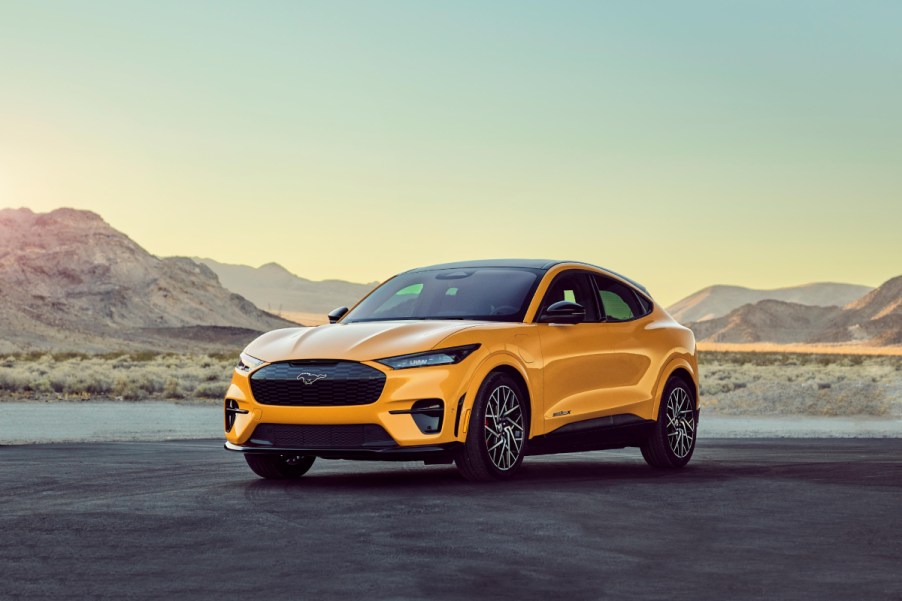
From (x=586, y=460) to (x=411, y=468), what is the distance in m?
2.58

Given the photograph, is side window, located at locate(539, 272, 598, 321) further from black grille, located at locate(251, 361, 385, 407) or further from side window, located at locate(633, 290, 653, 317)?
black grille, located at locate(251, 361, 385, 407)

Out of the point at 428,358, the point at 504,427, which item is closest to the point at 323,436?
the point at 428,358

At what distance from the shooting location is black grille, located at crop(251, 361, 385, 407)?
11953 mm

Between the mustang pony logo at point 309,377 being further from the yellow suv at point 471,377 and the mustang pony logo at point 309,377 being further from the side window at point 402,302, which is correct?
the side window at point 402,302

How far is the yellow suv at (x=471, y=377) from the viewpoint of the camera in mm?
11945

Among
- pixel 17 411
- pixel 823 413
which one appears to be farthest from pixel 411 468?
pixel 823 413

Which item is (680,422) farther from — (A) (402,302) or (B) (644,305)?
(A) (402,302)

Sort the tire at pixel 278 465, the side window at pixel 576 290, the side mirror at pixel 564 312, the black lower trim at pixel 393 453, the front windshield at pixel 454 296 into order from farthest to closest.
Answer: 1. the side window at pixel 576 290
2. the front windshield at pixel 454 296
3. the tire at pixel 278 465
4. the side mirror at pixel 564 312
5. the black lower trim at pixel 393 453

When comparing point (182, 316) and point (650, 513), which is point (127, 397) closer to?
point (650, 513)

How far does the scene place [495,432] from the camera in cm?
1238

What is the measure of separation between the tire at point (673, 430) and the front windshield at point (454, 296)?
7.06 feet

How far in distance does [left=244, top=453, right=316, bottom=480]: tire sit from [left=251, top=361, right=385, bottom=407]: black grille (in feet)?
3.06

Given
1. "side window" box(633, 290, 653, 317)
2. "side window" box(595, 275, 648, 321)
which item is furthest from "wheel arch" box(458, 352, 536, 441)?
Answer: "side window" box(633, 290, 653, 317)

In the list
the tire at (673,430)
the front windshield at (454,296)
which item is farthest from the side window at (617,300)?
the front windshield at (454,296)
